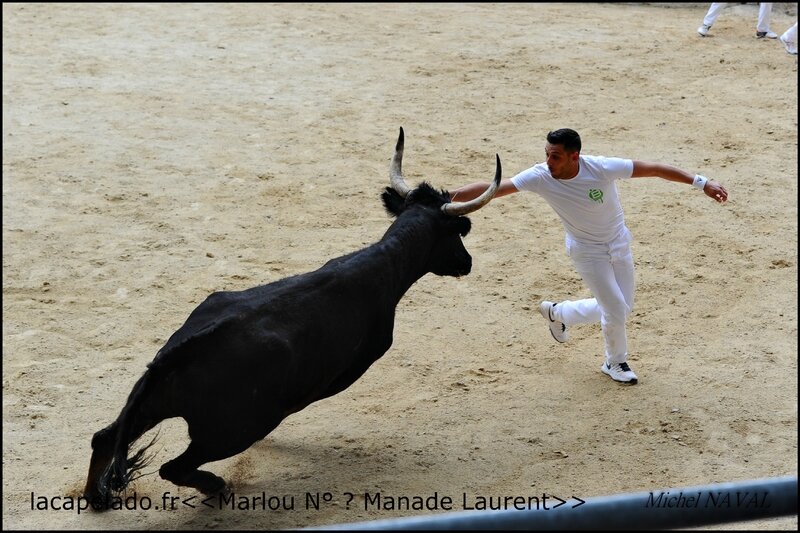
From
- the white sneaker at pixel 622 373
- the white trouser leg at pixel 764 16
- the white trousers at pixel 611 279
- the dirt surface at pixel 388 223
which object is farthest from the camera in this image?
the white trouser leg at pixel 764 16

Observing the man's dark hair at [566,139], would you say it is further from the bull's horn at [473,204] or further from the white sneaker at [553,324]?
the white sneaker at [553,324]

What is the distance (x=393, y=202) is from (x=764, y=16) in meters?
10.2

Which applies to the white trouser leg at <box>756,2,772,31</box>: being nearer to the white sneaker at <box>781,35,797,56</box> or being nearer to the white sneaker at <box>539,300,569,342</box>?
the white sneaker at <box>781,35,797,56</box>

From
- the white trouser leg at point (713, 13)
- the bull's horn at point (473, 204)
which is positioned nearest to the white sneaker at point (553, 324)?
the bull's horn at point (473, 204)

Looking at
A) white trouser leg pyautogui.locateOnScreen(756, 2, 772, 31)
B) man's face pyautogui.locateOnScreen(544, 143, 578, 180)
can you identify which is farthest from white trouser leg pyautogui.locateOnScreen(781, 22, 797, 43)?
man's face pyautogui.locateOnScreen(544, 143, 578, 180)

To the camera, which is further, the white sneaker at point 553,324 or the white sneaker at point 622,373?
the white sneaker at point 553,324

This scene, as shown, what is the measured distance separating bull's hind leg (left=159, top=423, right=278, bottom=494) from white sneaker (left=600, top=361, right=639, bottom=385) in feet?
9.06

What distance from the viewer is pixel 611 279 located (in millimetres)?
6727

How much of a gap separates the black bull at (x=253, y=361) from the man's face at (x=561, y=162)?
111cm

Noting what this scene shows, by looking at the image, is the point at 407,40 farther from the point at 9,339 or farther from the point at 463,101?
the point at 9,339

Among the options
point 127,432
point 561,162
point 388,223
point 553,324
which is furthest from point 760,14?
point 127,432

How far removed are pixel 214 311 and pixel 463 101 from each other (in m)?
7.48

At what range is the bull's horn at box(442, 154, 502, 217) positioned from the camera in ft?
20.5

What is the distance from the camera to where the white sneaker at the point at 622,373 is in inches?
275
